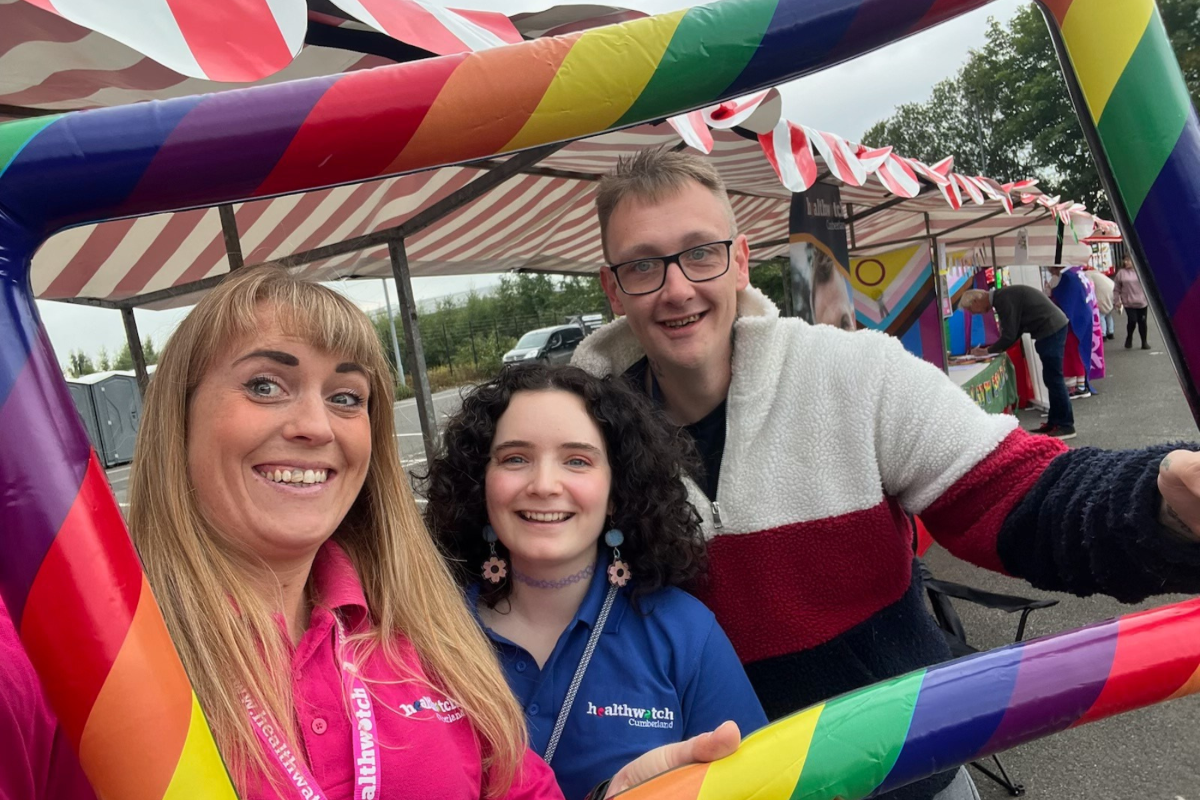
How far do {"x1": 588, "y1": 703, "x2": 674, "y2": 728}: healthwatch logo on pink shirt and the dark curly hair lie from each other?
8.2 inches

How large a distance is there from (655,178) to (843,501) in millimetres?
706

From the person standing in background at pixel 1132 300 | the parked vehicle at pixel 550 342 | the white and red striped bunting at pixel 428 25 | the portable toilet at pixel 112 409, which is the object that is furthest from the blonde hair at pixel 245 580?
the parked vehicle at pixel 550 342

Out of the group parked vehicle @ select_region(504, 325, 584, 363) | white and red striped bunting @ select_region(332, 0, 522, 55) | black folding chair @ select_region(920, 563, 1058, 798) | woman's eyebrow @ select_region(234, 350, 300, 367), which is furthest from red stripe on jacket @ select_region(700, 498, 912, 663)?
parked vehicle @ select_region(504, 325, 584, 363)

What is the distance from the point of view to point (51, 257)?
410cm

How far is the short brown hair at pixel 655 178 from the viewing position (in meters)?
1.46

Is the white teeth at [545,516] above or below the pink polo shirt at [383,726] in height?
above

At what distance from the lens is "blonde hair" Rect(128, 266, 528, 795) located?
36.2 inches

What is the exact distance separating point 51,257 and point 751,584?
173 inches

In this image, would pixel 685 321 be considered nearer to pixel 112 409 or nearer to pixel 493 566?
pixel 493 566

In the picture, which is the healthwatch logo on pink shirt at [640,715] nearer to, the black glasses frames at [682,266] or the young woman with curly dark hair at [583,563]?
the young woman with curly dark hair at [583,563]

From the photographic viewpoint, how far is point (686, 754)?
26.2 inches

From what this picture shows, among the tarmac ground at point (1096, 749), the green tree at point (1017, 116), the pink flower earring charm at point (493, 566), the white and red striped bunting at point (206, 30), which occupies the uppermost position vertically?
the green tree at point (1017, 116)

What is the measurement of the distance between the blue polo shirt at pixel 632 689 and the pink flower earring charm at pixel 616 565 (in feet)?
0.25

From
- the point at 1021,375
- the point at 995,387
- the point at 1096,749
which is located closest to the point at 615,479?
the point at 1096,749
